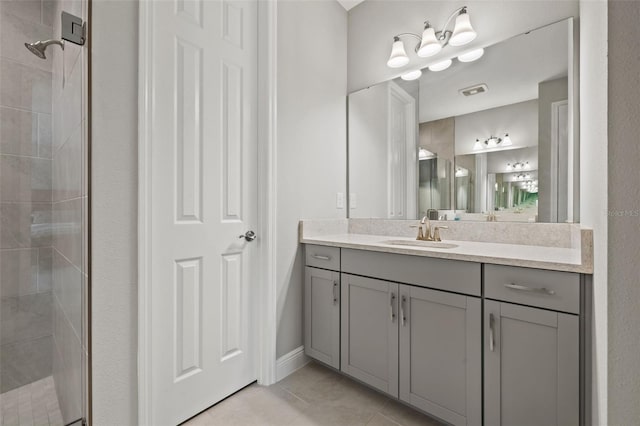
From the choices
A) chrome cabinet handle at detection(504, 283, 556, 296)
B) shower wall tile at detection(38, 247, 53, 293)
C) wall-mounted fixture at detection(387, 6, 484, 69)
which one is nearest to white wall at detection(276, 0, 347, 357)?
wall-mounted fixture at detection(387, 6, 484, 69)

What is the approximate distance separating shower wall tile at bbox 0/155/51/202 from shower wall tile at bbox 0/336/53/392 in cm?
Result: 81

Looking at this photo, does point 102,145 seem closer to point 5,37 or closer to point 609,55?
point 5,37

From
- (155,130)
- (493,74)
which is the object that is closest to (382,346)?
(155,130)

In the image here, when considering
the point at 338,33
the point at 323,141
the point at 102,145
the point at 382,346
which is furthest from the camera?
the point at 338,33

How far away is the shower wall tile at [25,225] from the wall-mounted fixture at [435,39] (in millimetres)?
2380

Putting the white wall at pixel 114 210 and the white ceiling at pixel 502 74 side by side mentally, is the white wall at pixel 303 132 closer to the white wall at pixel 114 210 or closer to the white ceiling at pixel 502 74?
the white ceiling at pixel 502 74

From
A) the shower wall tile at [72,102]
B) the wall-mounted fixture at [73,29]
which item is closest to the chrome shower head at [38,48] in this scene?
the shower wall tile at [72,102]

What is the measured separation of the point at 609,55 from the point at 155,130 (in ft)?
4.92

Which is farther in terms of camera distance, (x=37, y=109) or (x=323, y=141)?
(x=323, y=141)

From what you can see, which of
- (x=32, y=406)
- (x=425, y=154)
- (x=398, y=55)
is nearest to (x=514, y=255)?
(x=425, y=154)

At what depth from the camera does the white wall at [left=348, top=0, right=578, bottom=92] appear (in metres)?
1.59

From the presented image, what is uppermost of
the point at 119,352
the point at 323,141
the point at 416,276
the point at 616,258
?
the point at 323,141

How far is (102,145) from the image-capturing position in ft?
3.67

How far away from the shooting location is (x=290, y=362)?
73.9 inches
